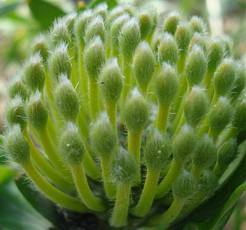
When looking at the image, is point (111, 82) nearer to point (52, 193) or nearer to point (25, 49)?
point (52, 193)

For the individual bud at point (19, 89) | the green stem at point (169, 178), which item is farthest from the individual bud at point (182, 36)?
the individual bud at point (19, 89)

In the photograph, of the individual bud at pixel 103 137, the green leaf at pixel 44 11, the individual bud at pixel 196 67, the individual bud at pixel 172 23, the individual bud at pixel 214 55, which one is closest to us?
the individual bud at pixel 103 137

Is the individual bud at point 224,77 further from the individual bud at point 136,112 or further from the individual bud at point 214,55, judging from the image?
the individual bud at point 136,112

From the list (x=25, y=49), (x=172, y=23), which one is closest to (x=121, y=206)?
(x=172, y=23)

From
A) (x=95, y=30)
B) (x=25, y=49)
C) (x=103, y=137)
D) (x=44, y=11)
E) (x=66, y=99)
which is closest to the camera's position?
(x=103, y=137)

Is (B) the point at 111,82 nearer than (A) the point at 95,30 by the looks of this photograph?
Yes

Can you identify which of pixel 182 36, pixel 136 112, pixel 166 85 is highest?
pixel 182 36

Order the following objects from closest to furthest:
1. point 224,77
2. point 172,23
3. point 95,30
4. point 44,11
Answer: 1. point 224,77
2. point 95,30
3. point 172,23
4. point 44,11
